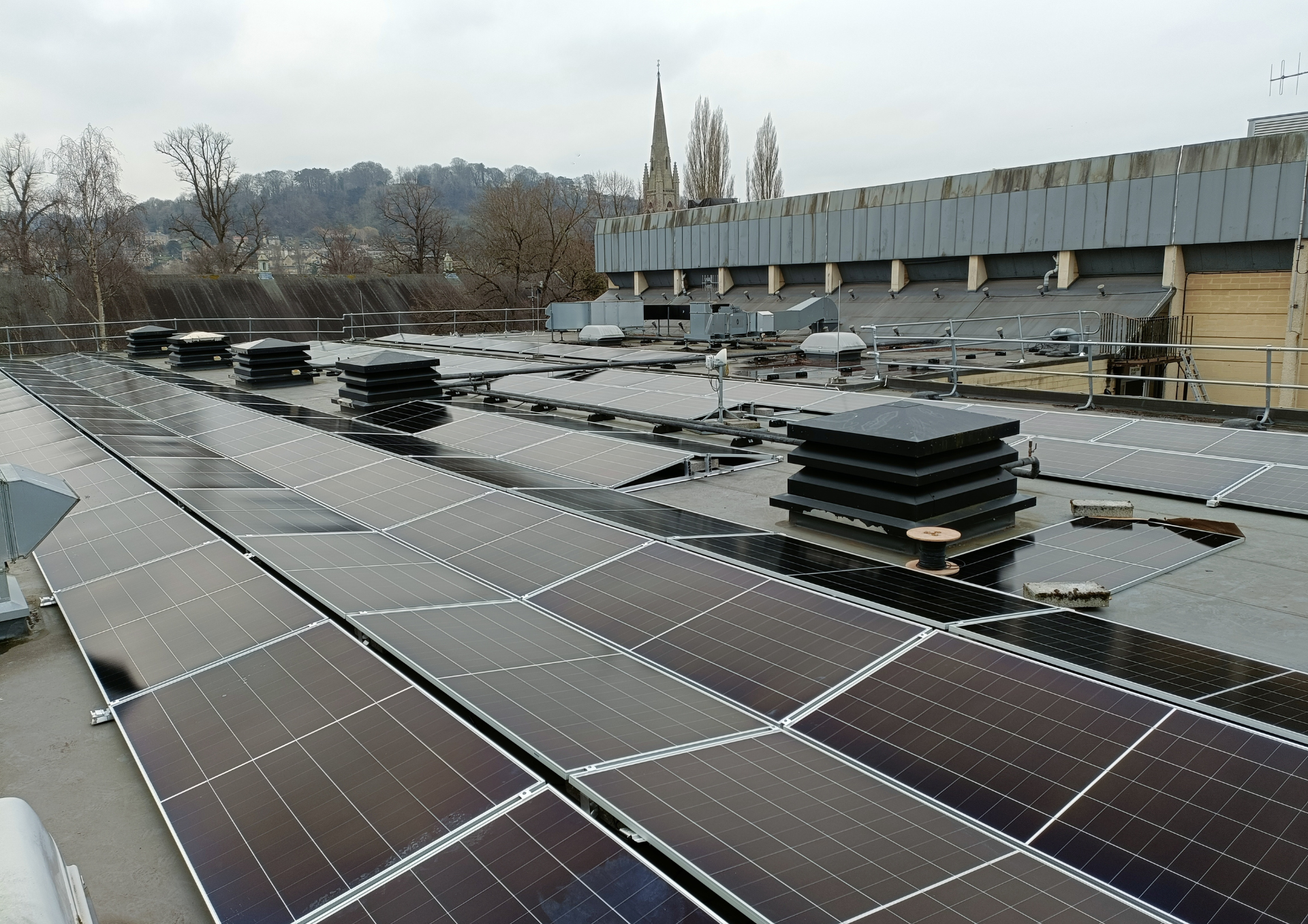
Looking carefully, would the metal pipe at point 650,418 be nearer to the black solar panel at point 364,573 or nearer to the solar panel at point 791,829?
the black solar panel at point 364,573

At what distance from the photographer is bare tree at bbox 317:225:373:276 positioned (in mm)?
103688

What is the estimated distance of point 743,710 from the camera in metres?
6.29

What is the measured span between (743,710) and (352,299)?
201 feet

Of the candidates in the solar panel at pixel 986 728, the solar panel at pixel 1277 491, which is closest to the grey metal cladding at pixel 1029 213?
the solar panel at pixel 1277 491

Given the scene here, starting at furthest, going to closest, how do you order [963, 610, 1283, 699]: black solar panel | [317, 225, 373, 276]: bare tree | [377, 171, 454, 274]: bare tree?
[317, 225, 373, 276]: bare tree < [377, 171, 454, 274]: bare tree < [963, 610, 1283, 699]: black solar panel

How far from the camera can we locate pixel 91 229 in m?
50.1

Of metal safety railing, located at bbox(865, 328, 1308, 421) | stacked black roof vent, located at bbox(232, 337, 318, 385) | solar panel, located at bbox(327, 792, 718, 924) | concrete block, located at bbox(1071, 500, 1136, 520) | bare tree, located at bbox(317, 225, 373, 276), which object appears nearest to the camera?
solar panel, located at bbox(327, 792, 718, 924)

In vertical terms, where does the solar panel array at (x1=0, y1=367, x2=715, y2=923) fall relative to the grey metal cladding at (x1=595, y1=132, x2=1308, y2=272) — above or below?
below

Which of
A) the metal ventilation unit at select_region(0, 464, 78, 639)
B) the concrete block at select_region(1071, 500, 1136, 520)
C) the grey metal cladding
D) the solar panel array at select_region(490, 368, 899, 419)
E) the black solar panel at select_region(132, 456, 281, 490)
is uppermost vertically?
the grey metal cladding

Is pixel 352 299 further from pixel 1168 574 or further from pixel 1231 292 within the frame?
pixel 1168 574

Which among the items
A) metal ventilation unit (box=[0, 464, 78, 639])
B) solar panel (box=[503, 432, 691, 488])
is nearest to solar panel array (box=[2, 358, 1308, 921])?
metal ventilation unit (box=[0, 464, 78, 639])

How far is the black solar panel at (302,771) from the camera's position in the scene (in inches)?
175

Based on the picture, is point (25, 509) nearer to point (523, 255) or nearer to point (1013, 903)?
point (1013, 903)

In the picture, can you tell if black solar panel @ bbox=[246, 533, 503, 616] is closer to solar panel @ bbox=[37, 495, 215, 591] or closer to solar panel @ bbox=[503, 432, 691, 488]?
solar panel @ bbox=[37, 495, 215, 591]
